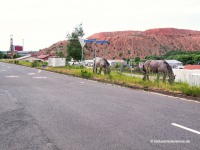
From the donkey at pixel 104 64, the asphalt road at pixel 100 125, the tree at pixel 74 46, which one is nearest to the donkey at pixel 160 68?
the asphalt road at pixel 100 125

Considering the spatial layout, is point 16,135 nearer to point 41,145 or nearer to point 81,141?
point 41,145

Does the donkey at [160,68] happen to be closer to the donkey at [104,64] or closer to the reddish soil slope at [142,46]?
the donkey at [104,64]

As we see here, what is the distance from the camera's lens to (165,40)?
14112cm

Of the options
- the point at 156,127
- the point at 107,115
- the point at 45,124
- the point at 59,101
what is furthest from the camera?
the point at 59,101

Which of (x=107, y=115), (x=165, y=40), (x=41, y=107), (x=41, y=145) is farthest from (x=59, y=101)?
(x=165, y=40)

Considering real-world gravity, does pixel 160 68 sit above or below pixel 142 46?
below

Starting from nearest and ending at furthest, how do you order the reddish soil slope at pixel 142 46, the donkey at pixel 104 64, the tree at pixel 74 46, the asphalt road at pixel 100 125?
1. the asphalt road at pixel 100 125
2. the donkey at pixel 104 64
3. the tree at pixel 74 46
4. the reddish soil slope at pixel 142 46

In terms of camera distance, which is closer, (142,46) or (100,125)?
(100,125)

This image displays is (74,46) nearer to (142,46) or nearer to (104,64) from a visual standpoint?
(104,64)

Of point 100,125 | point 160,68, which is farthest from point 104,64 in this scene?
point 100,125

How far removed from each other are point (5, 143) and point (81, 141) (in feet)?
4.86

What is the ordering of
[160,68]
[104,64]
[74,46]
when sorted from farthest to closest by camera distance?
[74,46], [104,64], [160,68]

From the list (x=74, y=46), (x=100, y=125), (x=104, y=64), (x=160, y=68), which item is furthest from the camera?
(x=74, y=46)

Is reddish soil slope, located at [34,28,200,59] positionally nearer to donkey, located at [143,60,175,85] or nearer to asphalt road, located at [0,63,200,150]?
donkey, located at [143,60,175,85]
